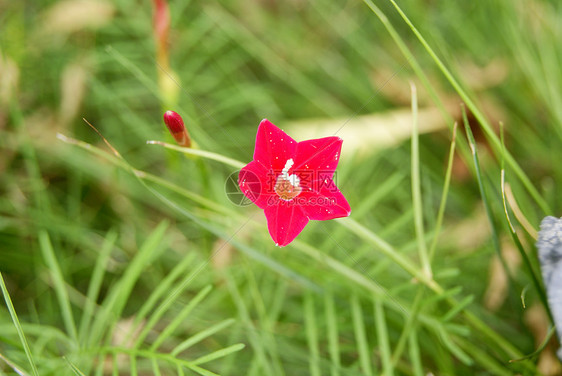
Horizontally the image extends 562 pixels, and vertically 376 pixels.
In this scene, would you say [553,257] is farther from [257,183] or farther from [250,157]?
[250,157]

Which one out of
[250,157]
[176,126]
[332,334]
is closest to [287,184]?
[176,126]

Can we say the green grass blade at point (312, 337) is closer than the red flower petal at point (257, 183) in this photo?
Answer: No

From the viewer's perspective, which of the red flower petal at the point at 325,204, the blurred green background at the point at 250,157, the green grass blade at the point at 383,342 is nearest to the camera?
the red flower petal at the point at 325,204

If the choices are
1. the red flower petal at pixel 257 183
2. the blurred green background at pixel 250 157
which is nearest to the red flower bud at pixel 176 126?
the red flower petal at pixel 257 183

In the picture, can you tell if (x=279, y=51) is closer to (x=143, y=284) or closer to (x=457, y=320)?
(x=143, y=284)

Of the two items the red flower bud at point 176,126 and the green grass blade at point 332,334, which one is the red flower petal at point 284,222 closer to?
the red flower bud at point 176,126

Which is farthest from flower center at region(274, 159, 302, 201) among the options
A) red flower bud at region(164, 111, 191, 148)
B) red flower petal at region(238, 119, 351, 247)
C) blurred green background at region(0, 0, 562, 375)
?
blurred green background at region(0, 0, 562, 375)
